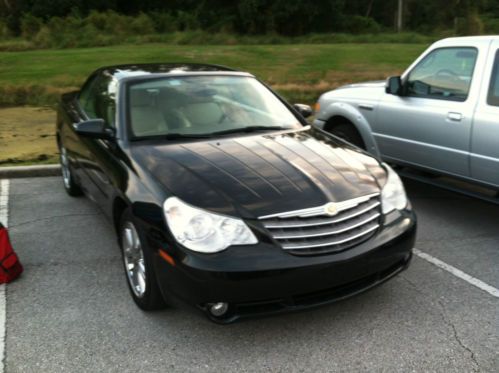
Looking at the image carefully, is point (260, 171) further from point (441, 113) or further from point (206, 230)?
point (441, 113)

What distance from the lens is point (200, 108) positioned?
4238 mm

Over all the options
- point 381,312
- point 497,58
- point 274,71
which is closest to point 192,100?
point 381,312

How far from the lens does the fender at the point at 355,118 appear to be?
18.7 ft

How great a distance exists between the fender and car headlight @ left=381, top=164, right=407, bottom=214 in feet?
6.71

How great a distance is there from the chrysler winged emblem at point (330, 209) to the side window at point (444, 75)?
7.96 feet

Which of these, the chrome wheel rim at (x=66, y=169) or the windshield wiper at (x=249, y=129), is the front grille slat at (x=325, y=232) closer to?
the windshield wiper at (x=249, y=129)

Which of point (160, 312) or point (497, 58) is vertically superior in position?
point (497, 58)

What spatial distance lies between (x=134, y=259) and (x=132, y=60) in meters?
16.2

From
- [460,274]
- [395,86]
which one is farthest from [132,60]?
[460,274]

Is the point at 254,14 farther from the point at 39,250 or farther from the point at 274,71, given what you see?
the point at 39,250

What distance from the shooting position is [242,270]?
279 centimetres

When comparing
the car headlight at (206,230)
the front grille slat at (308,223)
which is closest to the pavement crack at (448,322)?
the front grille slat at (308,223)

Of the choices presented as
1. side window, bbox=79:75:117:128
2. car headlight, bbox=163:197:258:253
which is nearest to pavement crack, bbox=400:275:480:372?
car headlight, bbox=163:197:258:253

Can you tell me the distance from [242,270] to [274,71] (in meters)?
13.5
